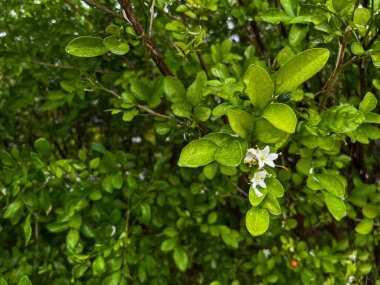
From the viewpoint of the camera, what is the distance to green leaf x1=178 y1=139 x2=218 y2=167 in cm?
76

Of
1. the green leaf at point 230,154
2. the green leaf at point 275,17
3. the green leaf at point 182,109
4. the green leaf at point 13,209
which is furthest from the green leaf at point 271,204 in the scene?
the green leaf at point 13,209

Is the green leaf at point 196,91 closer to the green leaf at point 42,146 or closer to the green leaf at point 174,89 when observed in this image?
the green leaf at point 174,89

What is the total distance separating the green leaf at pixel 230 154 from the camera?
0.73m

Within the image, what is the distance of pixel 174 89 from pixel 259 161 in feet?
1.07

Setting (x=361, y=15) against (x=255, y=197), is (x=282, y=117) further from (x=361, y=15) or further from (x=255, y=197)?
(x=361, y=15)

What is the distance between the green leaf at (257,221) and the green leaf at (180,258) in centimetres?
59

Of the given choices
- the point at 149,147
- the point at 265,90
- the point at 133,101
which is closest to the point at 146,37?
the point at 133,101

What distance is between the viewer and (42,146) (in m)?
1.33

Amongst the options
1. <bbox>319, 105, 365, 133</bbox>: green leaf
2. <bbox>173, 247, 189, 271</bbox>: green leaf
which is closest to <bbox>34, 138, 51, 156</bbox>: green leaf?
<bbox>173, 247, 189, 271</bbox>: green leaf

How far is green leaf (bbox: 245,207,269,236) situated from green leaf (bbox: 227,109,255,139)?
0.45 feet

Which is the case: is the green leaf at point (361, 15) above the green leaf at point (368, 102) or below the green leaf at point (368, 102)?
above

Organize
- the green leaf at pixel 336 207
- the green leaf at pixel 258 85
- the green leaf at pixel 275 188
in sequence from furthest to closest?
1. the green leaf at pixel 336 207
2. the green leaf at pixel 275 188
3. the green leaf at pixel 258 85

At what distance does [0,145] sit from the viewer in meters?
1.70

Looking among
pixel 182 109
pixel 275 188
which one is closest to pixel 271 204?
pixel 275 188
